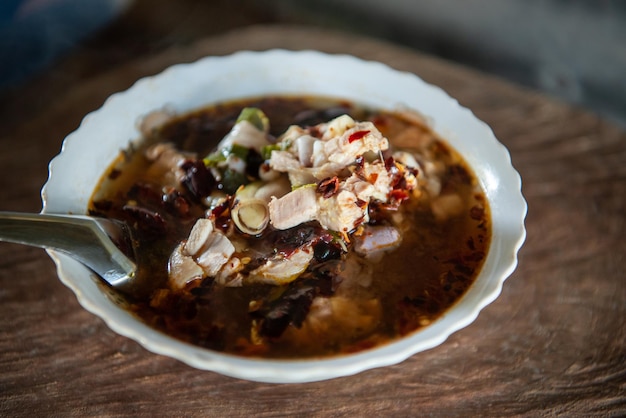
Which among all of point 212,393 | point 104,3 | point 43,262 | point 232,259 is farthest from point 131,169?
point 104,3

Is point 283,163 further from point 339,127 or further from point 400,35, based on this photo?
point 400,35

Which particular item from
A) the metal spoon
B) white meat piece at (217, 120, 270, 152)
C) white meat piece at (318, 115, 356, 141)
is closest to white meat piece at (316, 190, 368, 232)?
white meat piece at (318, 115, 356, 141)

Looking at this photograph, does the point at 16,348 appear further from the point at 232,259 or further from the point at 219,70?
the point at 219,70

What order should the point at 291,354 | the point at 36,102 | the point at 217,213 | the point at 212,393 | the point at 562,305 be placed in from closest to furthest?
1. the point at 291,354
2. the point at 212,393
3. the point at 217,213
4. the point at 562,305
5. the point at 36,102

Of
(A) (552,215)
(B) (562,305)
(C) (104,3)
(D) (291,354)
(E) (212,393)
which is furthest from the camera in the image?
(C) (104,3)

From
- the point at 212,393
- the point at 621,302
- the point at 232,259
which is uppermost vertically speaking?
the point at 232,259

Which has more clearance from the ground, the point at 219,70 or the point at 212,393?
the point at 219,70

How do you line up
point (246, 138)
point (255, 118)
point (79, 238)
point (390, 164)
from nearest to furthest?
1. point (79, 238)
2. point (390, 164)
3. point (246, 138)
4. point (255, 118)

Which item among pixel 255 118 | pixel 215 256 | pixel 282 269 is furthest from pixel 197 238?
pixel 255 118
